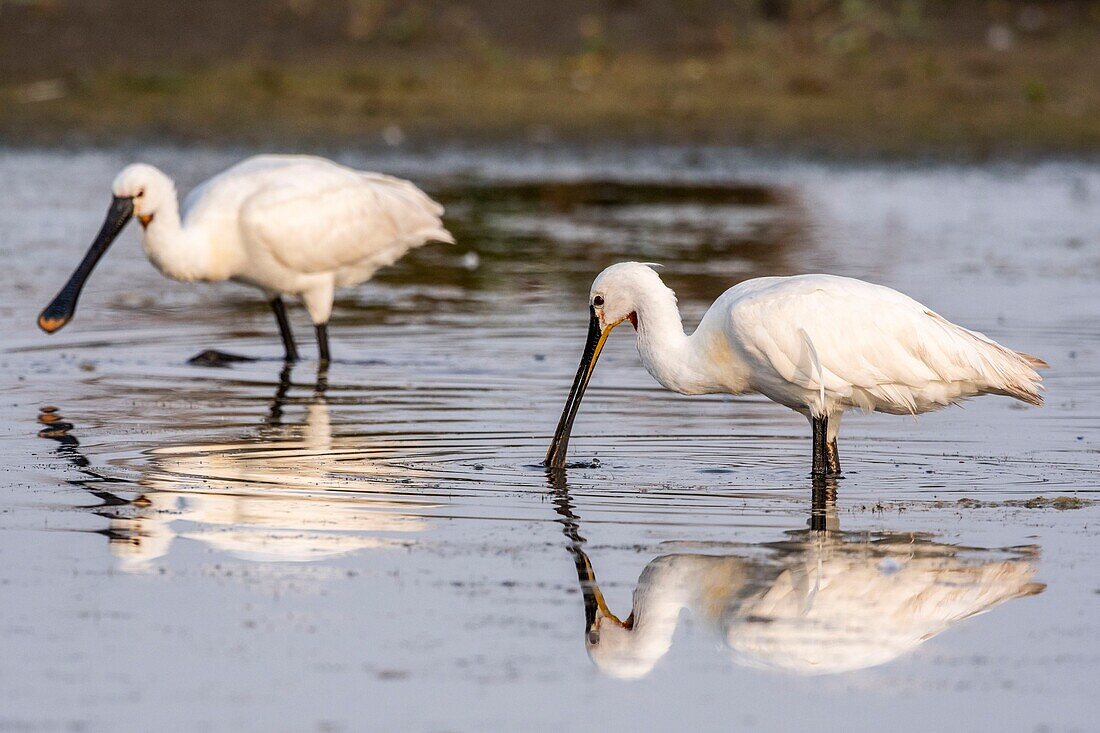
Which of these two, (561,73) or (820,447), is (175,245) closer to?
(820,447)

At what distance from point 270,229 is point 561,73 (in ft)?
46.9

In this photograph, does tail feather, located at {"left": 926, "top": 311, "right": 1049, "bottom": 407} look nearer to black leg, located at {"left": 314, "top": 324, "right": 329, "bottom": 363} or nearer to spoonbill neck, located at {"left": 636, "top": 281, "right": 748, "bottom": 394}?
spoonbill neck, located at {"left": 636, "top": 281, "right": 748, "bottom": 394}

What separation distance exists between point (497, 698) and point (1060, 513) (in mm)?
3230

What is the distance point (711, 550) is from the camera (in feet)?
22.5

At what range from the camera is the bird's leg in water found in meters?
8.37

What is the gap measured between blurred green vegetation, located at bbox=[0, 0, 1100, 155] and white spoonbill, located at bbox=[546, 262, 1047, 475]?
51.5ft

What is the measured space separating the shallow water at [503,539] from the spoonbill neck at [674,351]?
412mm

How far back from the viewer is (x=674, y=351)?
8.41m

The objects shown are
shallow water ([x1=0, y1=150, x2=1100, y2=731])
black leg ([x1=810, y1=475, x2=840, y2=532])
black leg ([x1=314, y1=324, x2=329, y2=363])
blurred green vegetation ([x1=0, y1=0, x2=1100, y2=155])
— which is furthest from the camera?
blurred green vegetation ([x1=0, y1=0, x2=1100, y2=155])

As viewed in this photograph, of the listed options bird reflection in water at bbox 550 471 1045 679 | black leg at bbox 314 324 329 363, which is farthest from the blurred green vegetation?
bird reflection in water at bbox 550 471 1045 679

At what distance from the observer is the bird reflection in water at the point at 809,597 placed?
569 centimetres

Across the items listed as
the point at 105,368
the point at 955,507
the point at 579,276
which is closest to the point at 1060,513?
the point at 955,507

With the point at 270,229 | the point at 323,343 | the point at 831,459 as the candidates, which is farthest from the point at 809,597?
the point at 270,229

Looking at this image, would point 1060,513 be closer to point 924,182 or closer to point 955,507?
point 955,507
